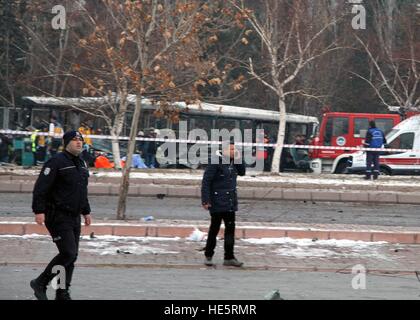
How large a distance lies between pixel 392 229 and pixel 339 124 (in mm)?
23404

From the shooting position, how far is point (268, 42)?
28703 mm

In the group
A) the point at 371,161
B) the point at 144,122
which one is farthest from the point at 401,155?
the point at 144,122

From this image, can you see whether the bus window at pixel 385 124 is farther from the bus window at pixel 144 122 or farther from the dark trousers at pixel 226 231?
the dark trousers at pixel 226 231

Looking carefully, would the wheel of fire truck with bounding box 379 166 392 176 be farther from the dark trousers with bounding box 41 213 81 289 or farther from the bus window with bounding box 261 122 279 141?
the dark trousers with bounding box 41 213 81 289

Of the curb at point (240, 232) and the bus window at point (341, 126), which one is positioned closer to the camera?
the curb at point (240, 232)

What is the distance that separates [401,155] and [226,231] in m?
20.1

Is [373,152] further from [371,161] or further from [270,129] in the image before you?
[270,129]

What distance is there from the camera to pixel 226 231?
1170 cm

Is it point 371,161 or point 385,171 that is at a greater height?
point 371,161

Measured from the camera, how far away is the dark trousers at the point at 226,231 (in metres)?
11.6

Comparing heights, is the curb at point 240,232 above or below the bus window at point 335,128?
below

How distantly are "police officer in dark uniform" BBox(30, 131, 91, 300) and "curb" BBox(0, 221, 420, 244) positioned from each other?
14.7 feet

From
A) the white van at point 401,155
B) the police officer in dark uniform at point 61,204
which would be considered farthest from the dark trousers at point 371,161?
the police officer in dark uniform at point 61,204
